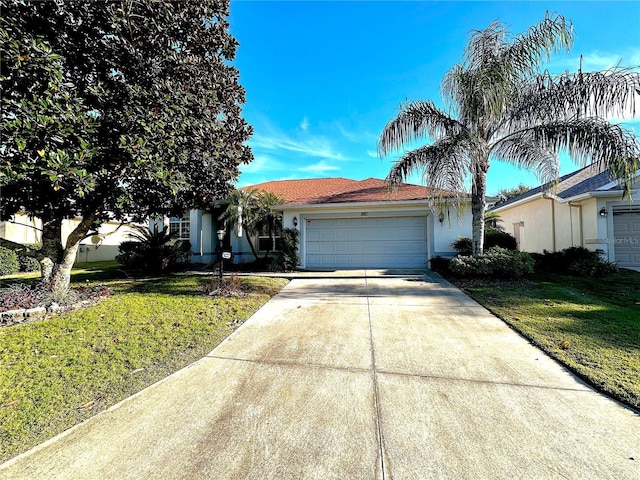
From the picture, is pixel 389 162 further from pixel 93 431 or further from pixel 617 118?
pixel 93 431

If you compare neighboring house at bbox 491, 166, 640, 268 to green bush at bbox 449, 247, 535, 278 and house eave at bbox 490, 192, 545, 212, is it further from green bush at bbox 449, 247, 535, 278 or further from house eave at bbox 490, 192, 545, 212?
green bush at bbox 449, 247, 535, 278

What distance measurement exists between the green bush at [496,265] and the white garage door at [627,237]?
511 centimetres

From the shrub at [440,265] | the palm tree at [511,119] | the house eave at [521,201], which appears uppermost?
the palm tree at [511,119]

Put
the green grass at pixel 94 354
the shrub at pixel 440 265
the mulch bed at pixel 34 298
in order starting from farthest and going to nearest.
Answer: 1. the shrub at pixel 440 265
2. the mulch bed at pixel 34 298
3. the green grass at pixel 94 354

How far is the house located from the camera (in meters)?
11.3

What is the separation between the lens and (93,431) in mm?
2385

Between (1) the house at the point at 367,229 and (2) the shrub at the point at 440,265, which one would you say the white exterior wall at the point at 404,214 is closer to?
(1) the house at the point at 367,229

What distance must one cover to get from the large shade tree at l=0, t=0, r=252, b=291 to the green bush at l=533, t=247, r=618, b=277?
37.3 feet

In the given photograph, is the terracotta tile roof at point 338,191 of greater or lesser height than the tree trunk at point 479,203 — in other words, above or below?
above

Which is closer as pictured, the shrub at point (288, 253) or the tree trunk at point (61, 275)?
the tree trunk at point (61, 275)

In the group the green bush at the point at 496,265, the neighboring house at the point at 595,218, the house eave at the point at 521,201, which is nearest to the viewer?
the green bush at the point at 496,265

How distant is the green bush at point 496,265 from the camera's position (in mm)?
8125

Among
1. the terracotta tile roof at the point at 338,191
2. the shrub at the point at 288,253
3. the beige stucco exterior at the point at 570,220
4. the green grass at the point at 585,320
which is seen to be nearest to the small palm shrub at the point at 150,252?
the shrub at the point at 288,253

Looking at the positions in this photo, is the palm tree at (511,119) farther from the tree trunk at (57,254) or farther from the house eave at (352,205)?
the tree trunk at (57,254)
